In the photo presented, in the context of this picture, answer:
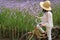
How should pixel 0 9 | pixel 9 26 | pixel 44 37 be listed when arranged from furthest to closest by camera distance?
pixel 0 9 < pixel 9 26 < pixel 44 37

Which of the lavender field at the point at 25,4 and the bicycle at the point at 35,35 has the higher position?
the lavender field at the point at 25,4

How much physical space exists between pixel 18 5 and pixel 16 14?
89cm

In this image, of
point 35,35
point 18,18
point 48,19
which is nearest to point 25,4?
point 18,18

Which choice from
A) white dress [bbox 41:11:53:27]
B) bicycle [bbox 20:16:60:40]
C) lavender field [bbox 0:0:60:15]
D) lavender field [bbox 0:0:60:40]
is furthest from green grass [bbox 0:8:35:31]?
white dress [bbox 41:11:53:27]

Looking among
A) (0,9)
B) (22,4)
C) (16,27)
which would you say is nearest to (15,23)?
(16,27)

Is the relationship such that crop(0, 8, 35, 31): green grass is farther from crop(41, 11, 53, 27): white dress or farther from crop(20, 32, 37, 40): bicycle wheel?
crop(41, 11, 53, 27): white dress

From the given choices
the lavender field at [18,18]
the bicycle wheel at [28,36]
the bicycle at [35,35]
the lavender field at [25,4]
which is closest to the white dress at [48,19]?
the bicycle at [35,35]

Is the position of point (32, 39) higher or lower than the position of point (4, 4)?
lower

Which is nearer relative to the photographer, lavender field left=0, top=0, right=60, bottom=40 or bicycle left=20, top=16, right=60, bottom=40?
bicycle left=20, top=16, right=60, bottom=40

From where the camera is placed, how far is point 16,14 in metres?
9.58

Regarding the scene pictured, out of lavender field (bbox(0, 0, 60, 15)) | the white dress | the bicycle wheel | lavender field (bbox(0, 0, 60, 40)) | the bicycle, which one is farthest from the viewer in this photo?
lavender field (bbox(0, 0, 60, 15))

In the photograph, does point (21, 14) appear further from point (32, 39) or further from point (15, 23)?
point (32, 39)

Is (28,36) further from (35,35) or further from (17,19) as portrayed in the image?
(17,19)

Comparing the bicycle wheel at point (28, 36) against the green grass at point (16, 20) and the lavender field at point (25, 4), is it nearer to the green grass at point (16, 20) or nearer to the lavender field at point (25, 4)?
the green grass at point (16, 20)
